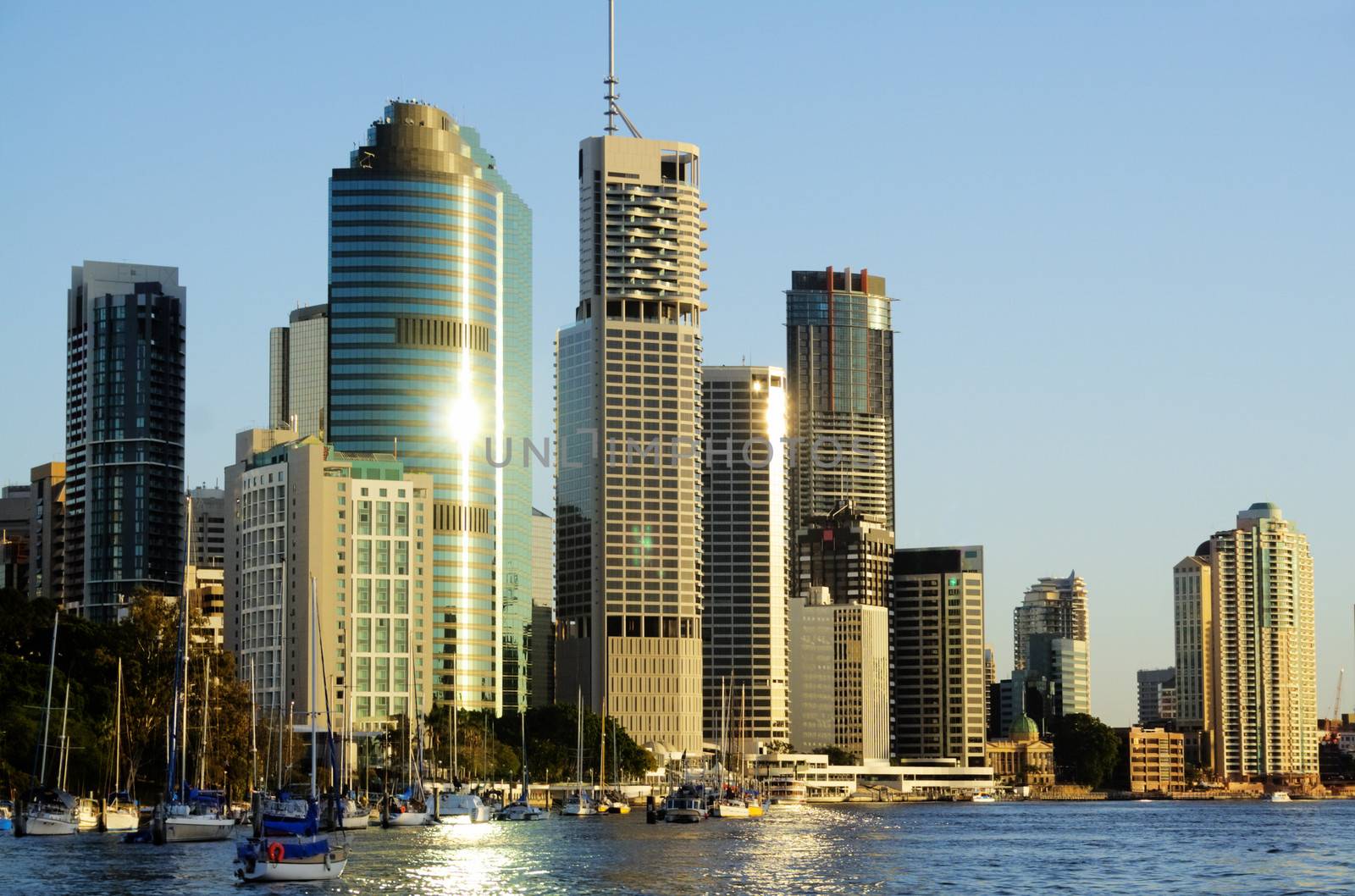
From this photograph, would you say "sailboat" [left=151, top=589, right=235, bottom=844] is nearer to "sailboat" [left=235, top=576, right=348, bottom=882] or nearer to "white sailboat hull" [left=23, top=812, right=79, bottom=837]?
"white sailboat hull" [left=23, top=812, right=79, bottom=837]

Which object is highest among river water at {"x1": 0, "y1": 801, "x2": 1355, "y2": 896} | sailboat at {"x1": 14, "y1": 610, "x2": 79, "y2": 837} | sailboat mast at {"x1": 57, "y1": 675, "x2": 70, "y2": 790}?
sailboat mast at {"x1": 57, "y1": 675, "x2": 70, "y2": 790}

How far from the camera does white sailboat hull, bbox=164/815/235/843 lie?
15412 centimetres

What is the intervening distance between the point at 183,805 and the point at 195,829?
298cm

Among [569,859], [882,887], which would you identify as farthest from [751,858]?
[882,887]

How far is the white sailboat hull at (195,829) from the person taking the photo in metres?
154

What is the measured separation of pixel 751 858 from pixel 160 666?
199 feet

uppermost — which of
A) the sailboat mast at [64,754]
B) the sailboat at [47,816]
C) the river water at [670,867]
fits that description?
the sailboat mast at [64,754]

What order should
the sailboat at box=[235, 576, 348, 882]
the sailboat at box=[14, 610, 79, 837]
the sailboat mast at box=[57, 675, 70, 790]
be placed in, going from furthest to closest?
the sailboat mast at box=[57, 675, 70, 790], the sailboat at box=[14, 610, 79, 837], the sailboat at box=[235, 576, 348, 882]

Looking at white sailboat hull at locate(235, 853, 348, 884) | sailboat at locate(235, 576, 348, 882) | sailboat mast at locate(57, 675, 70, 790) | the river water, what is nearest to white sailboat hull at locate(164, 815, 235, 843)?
the river water

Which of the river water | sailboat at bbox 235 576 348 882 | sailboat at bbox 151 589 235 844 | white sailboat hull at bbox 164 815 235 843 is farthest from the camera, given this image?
white sailboat hull at bbox 164 815 235 843

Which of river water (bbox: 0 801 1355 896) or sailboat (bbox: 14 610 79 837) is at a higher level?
sailboat (bbox: 14 610 79 837)

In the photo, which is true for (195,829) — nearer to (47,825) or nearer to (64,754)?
(47,825)

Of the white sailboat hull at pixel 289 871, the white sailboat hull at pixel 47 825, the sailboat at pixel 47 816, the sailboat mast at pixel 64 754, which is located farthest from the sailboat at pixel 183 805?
the white sailboat hull at pixel 289 871

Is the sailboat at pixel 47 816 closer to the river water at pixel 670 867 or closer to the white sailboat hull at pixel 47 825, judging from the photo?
the white sailboat hull at pixel 47 825
